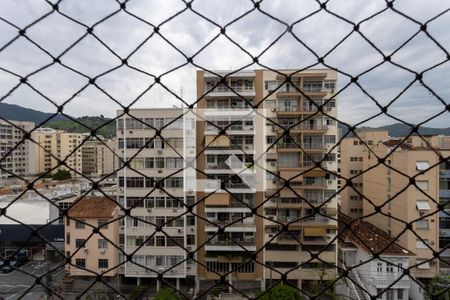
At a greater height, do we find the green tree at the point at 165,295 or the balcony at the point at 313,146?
the balcony at the point at 313,146

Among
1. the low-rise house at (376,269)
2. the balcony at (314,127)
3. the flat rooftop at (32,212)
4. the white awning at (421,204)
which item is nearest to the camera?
the low-rise house at (376,269)

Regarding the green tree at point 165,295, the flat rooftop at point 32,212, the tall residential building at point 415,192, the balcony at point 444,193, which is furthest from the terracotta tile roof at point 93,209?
the balcony at point 444,193

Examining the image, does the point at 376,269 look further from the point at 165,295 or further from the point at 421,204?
the point at 165,295

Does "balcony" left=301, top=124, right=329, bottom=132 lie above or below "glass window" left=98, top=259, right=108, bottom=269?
above

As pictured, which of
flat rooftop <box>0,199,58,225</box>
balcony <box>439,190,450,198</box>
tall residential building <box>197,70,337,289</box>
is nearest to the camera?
tall residential building <box>197,70,337,289</box>

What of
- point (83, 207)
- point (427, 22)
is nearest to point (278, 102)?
point (83, 207)

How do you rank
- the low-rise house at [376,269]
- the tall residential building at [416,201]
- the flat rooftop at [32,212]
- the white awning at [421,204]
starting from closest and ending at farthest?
the low-rise house at [376,269] → the tall residential building at [416,201] → the white awning at [421,204] → the flat rooftop at [32,212]

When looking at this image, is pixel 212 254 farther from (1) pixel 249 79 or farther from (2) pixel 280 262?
(1) pixel 249 79

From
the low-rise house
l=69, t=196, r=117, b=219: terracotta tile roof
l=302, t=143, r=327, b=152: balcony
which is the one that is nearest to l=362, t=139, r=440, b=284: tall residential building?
the low-rise house

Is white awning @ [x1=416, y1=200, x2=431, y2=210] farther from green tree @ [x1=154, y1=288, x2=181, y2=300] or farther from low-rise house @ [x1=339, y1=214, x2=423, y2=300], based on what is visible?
green tree @ [x1=154, y1=288, x2=181, y2=300]

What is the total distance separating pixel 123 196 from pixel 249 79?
2.71 metres

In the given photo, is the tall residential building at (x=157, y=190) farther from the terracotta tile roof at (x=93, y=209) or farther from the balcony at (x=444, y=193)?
the balcony at (x=444, y=193)

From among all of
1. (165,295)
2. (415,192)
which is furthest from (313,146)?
(165,295)

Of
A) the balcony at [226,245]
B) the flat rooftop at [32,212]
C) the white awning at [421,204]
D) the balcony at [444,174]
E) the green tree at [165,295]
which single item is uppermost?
the balcony at [444,174]
